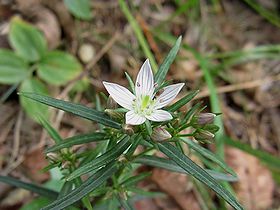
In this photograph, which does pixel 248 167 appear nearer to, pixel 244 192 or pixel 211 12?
pixel 244 192

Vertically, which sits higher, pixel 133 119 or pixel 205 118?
pixel 133 119

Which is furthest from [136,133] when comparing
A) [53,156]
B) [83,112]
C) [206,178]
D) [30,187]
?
[30,187]

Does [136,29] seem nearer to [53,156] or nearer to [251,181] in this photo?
[251,181]

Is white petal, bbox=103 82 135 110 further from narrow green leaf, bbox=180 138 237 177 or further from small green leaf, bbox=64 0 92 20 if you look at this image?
small green leaf, bbox=64 0 92 20

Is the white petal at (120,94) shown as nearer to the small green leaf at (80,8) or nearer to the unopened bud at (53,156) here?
the unopened bud at (53,156)

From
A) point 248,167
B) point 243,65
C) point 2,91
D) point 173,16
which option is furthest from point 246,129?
point 2,91

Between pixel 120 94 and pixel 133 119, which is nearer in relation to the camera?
pixel 133 119

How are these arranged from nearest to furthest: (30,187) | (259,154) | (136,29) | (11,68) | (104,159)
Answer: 1. (104,159)
2. (30,187)
3. (259,154)
4. (11,68)
5. (136,29)
